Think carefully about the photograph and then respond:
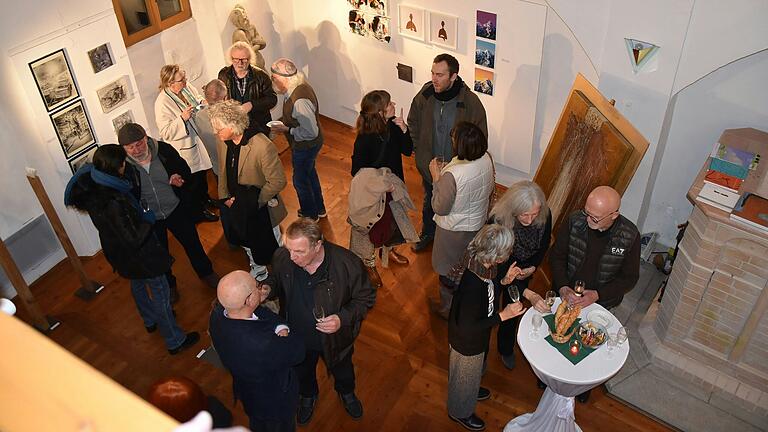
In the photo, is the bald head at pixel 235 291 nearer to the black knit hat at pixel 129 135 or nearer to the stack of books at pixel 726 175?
the black knit hat at pixel 129 135

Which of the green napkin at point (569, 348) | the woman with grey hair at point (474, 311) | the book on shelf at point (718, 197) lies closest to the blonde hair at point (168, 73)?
the woman with grey hair at point (474, 311)

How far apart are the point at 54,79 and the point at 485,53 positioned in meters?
3.77

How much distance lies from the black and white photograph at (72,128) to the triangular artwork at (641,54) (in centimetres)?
445

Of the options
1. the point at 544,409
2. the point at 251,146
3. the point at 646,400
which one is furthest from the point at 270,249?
the point at 646,400

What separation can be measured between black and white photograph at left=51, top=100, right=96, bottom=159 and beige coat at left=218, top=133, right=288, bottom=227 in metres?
1.49

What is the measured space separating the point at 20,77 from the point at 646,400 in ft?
17.5

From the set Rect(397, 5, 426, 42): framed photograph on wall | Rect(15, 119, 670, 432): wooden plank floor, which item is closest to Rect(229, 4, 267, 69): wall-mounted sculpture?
Rect(397, 5, 426, 42): framed photograph on wall

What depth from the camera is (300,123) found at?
18.7 ft

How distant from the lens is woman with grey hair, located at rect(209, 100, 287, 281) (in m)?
4.69

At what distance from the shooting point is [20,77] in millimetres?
5027

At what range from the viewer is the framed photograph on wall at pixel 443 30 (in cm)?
621

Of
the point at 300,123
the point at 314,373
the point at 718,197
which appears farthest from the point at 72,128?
the point at 718,197

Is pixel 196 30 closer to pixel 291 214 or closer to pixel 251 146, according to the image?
pixel 291 214

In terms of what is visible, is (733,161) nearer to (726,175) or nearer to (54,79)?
(726,175)
